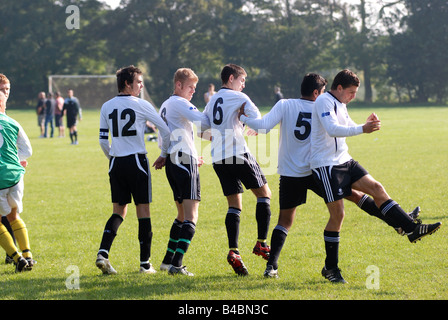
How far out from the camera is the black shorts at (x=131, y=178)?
19.2 feet

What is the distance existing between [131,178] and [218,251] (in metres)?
1.71

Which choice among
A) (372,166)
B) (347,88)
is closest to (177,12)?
(372,166)

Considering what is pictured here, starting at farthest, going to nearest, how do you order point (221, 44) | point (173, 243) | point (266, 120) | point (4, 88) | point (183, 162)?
point (221, 44) < point (4, 88) < point (173, 243) < point (183, 162) < point (266, 120)

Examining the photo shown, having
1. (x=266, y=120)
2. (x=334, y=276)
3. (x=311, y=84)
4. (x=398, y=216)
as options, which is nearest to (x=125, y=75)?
(x=266, y=120)

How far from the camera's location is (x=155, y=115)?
5.86m

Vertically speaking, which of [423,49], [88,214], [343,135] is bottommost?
[88,214]

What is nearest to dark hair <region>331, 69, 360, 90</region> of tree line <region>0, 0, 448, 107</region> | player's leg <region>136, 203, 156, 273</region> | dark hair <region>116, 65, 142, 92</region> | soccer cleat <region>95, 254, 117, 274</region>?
dark hair <region>116, 65, 142, 92</region>

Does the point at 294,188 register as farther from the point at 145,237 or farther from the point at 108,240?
the point at 108,240

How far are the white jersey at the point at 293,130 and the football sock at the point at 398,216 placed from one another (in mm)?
770

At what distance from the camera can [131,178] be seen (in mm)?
5859

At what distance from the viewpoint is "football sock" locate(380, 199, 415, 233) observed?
5613 millimetres
